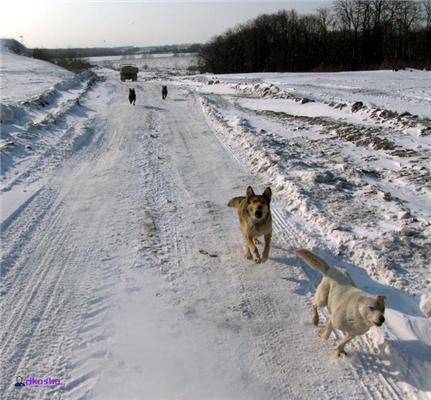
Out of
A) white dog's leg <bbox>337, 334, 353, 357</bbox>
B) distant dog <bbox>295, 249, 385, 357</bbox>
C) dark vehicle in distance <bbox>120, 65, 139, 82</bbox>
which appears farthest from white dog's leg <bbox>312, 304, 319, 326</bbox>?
dark vehicle in distance <bbox>120, 65, 139, 82</bbox>

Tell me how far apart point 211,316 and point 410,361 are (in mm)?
2189

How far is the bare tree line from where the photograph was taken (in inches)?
2438

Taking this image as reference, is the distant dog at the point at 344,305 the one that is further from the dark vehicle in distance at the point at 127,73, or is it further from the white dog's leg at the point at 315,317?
the dark vehicle in distance at the point at 127,73

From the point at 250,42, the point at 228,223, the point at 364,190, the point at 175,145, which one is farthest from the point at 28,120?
the point at 250,42

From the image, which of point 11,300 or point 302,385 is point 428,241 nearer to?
point 302,385

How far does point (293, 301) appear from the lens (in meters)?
5.57

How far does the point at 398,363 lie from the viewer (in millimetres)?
4438

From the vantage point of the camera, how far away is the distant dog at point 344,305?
3.99 meters

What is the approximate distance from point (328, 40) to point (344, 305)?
72.3 metres

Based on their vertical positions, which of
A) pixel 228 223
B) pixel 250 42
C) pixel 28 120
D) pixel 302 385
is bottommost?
pixel 302 385

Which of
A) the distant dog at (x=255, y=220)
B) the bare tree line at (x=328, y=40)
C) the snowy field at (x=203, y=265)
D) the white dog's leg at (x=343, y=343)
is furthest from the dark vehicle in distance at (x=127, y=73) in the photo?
the white dog's leg at (x=343, y=343)

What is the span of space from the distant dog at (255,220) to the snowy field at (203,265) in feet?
0.72

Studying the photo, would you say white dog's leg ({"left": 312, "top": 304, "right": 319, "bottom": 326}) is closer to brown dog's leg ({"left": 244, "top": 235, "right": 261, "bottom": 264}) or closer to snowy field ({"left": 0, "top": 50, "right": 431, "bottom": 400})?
snowy field ({"left": 0, "top": 50, "right": 431, "bottom": 400})

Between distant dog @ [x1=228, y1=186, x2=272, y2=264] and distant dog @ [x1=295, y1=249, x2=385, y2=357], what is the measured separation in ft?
4.17
